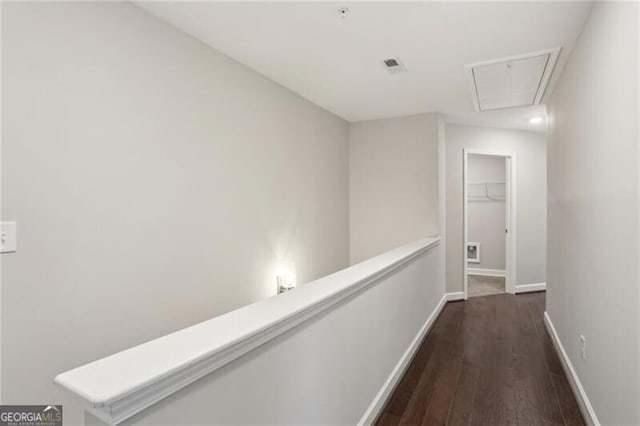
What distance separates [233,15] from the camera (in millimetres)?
1991

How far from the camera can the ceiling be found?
1.93 m

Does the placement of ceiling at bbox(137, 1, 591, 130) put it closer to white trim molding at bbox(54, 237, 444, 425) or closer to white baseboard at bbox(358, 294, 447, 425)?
white trim molding at bbox(54, 237, 444, 425)

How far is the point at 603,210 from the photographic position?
5.60 feet

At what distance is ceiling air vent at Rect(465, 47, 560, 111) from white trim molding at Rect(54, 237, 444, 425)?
7.68 ft

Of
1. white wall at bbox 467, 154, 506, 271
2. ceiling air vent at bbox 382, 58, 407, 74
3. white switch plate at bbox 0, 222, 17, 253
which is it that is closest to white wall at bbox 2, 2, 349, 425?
white switch plate at bbox 0, 222, 17, 253

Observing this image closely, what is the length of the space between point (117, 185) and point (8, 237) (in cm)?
51

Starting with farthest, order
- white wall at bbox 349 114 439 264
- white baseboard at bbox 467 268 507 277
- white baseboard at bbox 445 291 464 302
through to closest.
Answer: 1. white baseboard at bbox 467 268 507 277
2. white baseboard at bbox 445 291 464 302
3. white wall at bbox 349 114 439 264

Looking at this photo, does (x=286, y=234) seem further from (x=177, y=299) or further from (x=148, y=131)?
(x=148, y=131)

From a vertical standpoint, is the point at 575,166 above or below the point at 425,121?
below

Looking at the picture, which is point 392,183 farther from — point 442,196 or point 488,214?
point 488,214

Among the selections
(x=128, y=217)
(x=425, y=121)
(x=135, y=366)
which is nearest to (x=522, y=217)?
(x=425, y=121)

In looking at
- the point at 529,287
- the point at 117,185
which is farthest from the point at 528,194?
the point at 117,185

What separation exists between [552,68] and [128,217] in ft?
10.2

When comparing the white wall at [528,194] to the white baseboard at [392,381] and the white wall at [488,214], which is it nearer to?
the white wall at [488,214]
